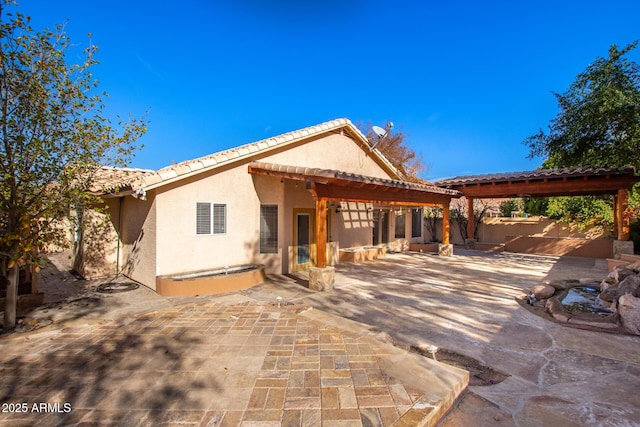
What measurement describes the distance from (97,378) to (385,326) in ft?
15.3

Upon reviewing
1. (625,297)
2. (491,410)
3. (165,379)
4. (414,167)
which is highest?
(414,167)

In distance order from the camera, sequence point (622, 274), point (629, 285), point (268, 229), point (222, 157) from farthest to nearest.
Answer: point (268, 229) < point (222, 157) < point (622, 274) < point (629, 285)

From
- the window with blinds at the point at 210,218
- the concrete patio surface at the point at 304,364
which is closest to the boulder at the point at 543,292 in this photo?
the concrete patio surface at the point at 304,364

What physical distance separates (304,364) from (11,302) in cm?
544

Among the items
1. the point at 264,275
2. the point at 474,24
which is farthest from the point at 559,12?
the point at 264,275

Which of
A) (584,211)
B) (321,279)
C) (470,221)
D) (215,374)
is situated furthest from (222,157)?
(584,211)

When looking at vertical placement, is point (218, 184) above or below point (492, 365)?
above

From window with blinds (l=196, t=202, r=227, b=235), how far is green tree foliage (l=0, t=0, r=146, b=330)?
2.94 meters

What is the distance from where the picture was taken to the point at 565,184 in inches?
522

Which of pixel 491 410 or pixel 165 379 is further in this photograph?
pixel 165 379

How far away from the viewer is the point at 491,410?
340 centimetres

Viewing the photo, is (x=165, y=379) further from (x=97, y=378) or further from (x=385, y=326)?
(x=385, y=326)

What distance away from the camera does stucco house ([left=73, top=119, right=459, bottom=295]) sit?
7738 millimetres

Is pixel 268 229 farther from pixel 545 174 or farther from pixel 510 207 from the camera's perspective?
pixel 510 207
